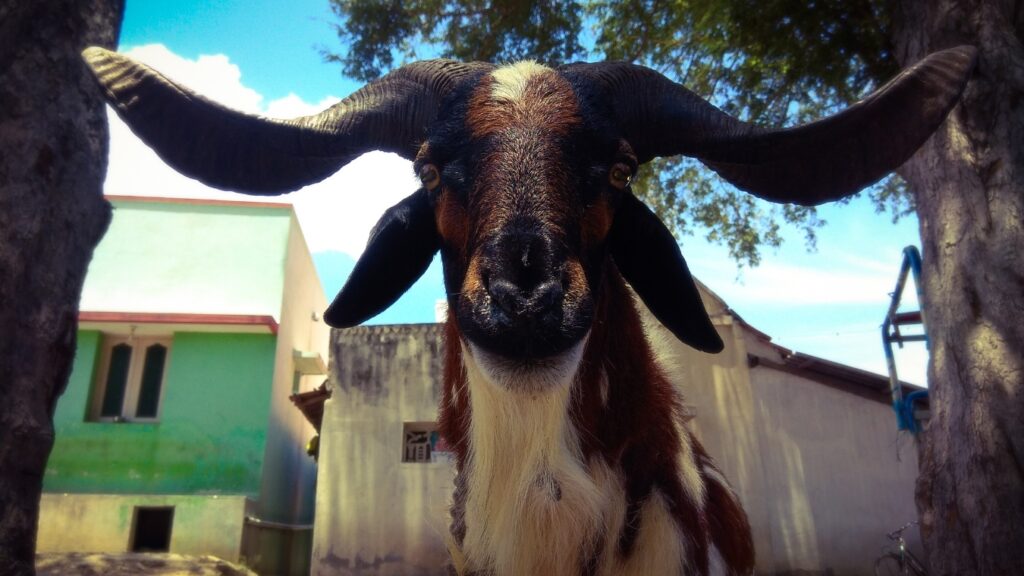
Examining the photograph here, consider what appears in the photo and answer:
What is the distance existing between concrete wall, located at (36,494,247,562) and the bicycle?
11781 millimetres

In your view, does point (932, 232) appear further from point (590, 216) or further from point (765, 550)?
point (765, 550)

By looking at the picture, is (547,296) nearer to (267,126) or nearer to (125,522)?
(267,126)

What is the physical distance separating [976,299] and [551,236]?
16.5 feet

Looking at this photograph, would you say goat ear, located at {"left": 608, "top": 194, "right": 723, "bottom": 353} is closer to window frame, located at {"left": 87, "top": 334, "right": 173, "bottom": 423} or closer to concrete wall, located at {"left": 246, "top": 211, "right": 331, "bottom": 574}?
concrete wall, located at {"left": 246, "top": 211, "right": 331, "bottom": 574}

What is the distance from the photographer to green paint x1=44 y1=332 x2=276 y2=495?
1527 cm

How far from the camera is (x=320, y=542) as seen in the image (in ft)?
40.9

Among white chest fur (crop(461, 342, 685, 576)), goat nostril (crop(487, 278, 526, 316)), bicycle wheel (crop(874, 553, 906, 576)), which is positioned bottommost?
bicycle wheel (crop(874, 553, 906, 576))

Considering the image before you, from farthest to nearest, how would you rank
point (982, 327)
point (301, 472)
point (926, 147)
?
point (301, 472)
point (926, 147)
point (982, 327)

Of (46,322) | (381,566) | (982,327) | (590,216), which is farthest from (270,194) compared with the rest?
(381,566)

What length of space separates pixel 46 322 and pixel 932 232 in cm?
682

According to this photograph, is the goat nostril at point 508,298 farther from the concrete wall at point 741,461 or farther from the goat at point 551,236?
the concrete wall at point 741,461

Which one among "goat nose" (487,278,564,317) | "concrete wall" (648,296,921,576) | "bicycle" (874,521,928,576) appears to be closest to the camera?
"goat nose" (487,278,564,317)

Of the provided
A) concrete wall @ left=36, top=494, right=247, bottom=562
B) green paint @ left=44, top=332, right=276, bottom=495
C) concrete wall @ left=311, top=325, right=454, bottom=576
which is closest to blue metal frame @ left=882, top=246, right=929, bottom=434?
concrete wall @ left=311, top=325, right=454, bottom=576

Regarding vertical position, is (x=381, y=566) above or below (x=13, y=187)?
below
